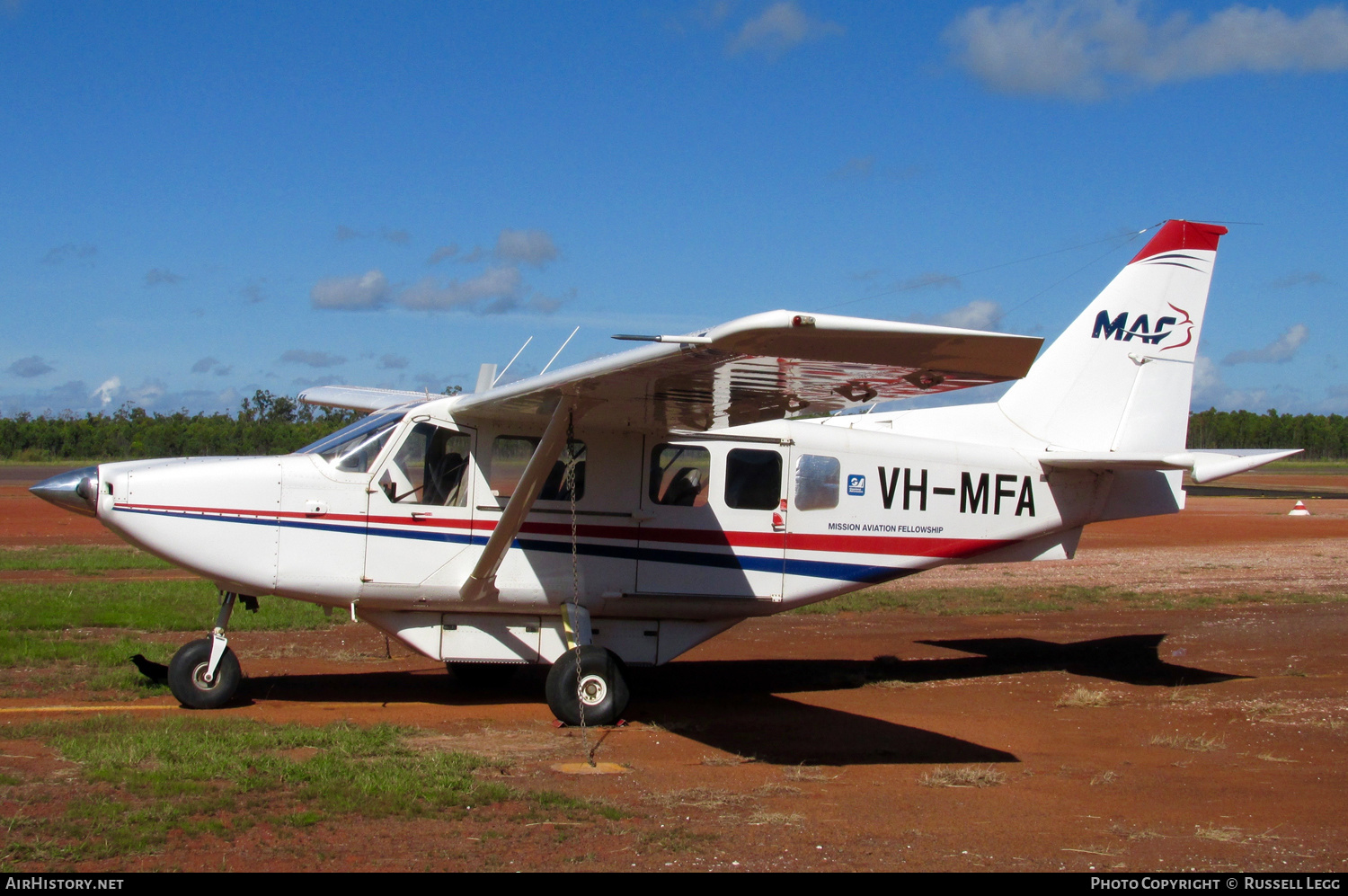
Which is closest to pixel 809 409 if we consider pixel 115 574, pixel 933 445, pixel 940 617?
pixel 933 445

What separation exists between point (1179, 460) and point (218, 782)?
8.53m

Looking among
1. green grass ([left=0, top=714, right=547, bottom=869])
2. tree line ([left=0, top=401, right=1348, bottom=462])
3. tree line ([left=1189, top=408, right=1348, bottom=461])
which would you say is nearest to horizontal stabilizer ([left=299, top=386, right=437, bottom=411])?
green grass ([left=0, top=714, right=547, bottom=869])

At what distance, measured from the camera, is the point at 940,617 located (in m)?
15.2

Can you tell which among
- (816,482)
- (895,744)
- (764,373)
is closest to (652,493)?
(816,482)

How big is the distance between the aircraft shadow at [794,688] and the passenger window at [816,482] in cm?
187

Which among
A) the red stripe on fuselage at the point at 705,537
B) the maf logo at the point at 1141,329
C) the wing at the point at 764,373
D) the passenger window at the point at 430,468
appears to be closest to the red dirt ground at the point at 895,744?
the red stripe on fuselage at the point at 705,537

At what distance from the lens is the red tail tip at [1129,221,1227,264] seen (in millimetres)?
11062

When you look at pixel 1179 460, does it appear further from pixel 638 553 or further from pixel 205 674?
pixel 205 674

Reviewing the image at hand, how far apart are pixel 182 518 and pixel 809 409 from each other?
200 inches

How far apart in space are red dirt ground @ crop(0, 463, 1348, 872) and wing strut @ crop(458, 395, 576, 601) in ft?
3.76

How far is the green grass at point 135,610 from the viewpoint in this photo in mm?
12445

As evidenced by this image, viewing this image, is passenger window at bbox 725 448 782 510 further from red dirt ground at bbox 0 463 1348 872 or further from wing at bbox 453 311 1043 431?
red dirt ground at bbox 0 463 1348 872

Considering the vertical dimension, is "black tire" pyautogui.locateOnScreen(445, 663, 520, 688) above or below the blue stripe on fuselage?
below

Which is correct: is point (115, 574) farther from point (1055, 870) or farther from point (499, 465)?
point (1055, 870)
